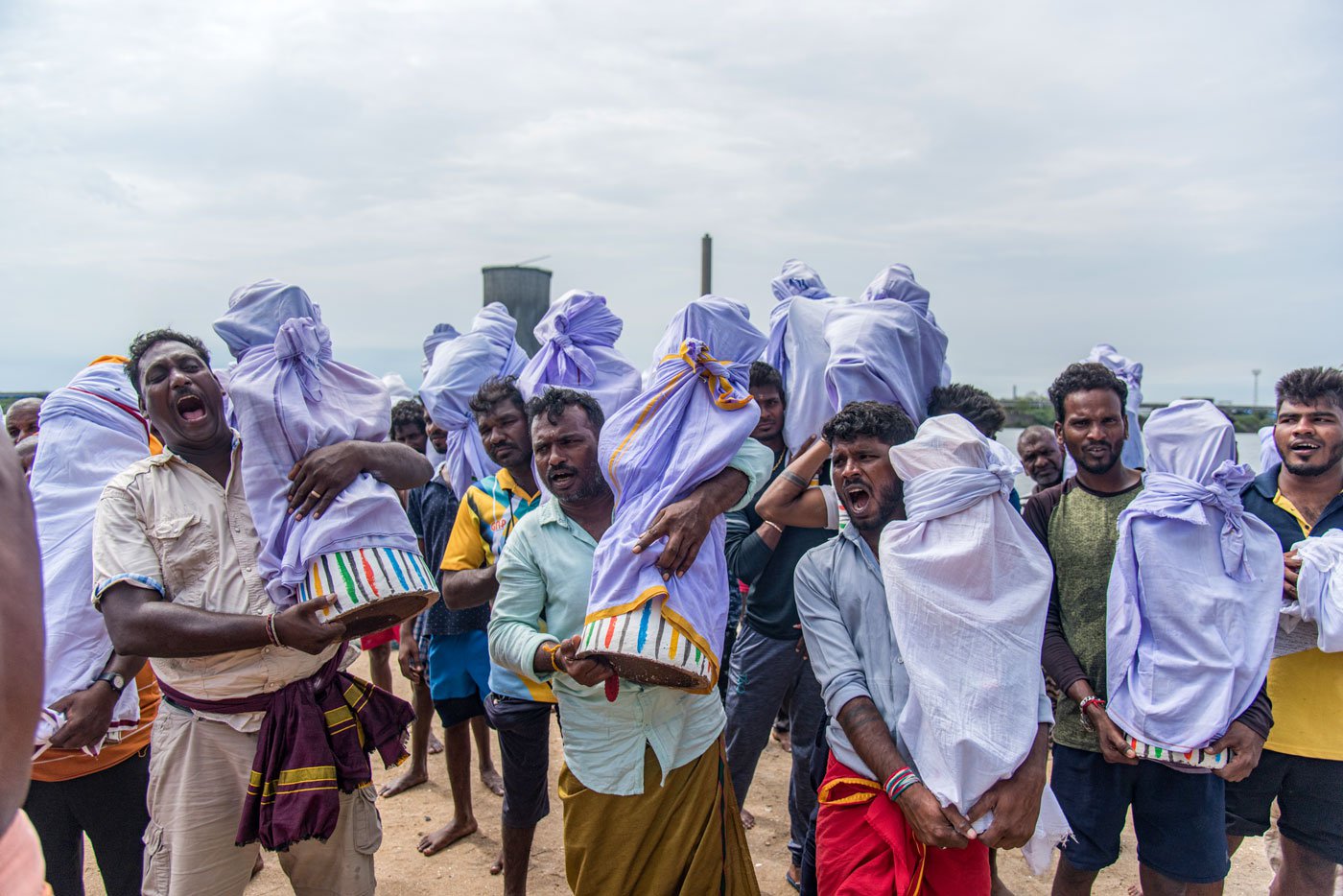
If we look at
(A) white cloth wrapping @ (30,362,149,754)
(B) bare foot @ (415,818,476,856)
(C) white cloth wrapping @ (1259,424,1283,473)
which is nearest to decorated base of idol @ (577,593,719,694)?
(A) white cloth wrapping @ (30,362,149,754)

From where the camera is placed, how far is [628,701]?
258cm

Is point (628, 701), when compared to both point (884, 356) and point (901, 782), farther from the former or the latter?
point (884, 356)

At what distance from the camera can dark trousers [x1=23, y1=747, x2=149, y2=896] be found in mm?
2857

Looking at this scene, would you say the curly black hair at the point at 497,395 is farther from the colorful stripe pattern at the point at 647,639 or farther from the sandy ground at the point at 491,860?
the sandy ground at the point at 491,860

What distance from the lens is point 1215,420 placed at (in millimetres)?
2857

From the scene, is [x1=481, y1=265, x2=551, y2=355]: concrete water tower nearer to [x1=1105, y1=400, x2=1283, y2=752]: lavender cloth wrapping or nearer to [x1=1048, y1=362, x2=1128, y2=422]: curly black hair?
[x1=1048, y1=362, x2=1128, y2=422]: curly black hair

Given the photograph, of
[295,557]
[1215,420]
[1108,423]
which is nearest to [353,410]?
[295,557]

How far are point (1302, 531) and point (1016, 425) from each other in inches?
180

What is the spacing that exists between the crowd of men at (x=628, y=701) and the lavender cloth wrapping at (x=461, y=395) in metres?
0.99

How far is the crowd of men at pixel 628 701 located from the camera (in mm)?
2371

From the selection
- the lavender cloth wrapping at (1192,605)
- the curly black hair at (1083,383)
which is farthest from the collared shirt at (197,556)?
the curly black hair at (1083,383)

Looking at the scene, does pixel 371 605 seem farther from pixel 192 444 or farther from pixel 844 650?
pixel 844 650

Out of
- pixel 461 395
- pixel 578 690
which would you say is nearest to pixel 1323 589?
pixel 578 690

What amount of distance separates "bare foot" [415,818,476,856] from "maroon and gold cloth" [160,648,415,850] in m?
1.63
